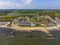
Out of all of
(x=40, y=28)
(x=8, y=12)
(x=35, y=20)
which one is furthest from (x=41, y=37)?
(x=8, y=12)

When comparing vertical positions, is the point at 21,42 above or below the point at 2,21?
below

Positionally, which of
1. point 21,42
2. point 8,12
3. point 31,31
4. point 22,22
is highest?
point 8,12

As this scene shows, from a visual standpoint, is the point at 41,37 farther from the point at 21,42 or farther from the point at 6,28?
the point at 6,28

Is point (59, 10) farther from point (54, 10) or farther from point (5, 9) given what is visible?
point (5, 9)

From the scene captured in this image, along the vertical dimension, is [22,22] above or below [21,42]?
above

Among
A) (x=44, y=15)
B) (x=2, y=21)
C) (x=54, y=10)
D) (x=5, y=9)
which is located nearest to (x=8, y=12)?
(x=5, y=9)

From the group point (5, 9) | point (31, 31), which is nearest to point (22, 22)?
point (31, 31)

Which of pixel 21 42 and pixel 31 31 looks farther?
pixel 31 31

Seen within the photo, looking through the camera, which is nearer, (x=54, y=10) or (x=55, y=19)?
(x=54, y=10)
